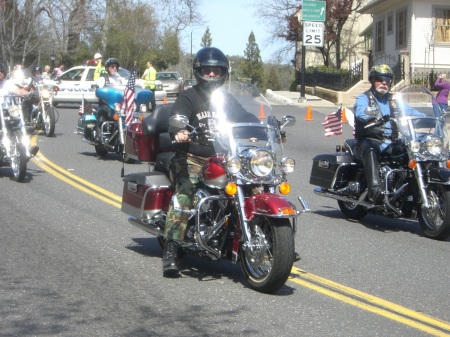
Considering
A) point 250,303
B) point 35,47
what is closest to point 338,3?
point 35,47

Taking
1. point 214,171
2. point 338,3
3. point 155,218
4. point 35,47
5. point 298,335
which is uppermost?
point 338,3

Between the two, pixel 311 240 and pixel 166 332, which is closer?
pixel 166 332

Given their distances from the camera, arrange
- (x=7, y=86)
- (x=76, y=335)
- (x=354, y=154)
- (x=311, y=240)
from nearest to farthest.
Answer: (x=76, y=335) → (x=311, y=240) → (x=354, y=154) → (x=7, y=86)

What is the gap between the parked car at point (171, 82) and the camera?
44625 millimetres

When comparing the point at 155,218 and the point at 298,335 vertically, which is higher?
the point at 155,218

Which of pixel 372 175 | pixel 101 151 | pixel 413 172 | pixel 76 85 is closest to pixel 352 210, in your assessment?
pixel 372 175

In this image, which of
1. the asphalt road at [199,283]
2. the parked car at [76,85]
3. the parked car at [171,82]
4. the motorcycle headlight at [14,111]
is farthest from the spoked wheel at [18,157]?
the parked car at [171,82]

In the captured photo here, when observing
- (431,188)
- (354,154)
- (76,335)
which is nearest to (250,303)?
(76,335)

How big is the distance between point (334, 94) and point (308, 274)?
106ft

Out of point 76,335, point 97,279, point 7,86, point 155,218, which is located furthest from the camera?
point 7,86

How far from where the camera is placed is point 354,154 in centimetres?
1064

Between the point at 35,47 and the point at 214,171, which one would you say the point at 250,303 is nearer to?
the point at 214,171

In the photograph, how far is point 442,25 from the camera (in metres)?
41.9

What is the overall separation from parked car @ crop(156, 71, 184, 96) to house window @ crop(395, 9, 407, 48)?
11.5 meters
